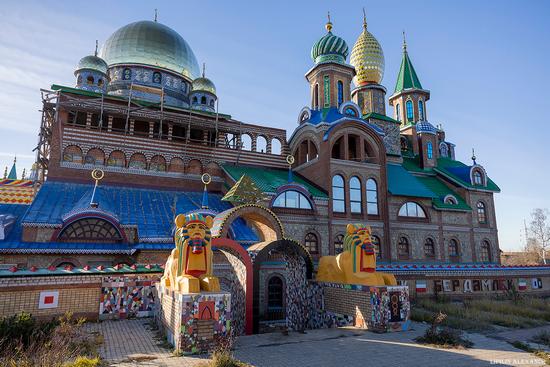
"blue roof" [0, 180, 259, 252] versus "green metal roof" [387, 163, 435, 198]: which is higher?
"green metal roof" [387, 163, 435, 198]

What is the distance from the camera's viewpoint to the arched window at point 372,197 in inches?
1003

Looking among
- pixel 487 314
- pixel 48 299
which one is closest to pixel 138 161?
pixel 48 299

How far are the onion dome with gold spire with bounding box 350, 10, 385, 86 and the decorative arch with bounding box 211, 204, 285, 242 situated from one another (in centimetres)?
2527

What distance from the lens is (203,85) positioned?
105ft

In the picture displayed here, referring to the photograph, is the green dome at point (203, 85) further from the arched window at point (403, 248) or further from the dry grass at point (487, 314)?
the dry grass at point (487, 314)

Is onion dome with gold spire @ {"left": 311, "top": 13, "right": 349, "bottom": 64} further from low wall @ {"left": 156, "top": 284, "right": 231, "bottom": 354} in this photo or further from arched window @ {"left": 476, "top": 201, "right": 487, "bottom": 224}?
low wall @ {"left": 156, "top": 284, "right": 231, "bottom": 354}

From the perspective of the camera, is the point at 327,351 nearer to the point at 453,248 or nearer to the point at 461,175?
the point at 453,248

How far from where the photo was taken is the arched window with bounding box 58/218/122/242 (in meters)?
16.7

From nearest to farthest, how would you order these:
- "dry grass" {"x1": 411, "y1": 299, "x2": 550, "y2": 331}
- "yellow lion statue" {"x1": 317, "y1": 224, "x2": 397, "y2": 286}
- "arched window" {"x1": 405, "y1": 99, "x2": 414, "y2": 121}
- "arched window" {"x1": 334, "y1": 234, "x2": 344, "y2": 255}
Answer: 1. "yellow lion statue" {"x1": 317, "y1": 224, "x2": 397, "y2": 286}
2. "dry grass" {"x1": 411, "y1": 299, "x2": 550, "y2": 331}
3. "arched window" {"x1": 334, "y1": 234, "x2": 344, "y2": 255}
4. "arched window" {"x1": 405, "y1": 99, "x2": 414, "y2": 121}

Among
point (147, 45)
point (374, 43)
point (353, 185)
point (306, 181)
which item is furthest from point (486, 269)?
point (147, 45)

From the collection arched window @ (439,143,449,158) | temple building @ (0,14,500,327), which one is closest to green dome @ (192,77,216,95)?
temple building @ (0,14,500,327)

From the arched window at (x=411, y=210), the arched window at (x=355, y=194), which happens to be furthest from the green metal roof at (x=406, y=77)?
the arched window at (x=355, y=194)

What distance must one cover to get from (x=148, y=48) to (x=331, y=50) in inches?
594

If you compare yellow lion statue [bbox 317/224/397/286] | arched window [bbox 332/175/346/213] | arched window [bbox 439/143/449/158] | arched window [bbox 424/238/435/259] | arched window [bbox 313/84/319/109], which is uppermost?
arched window [bbox 313/84/319/109]
